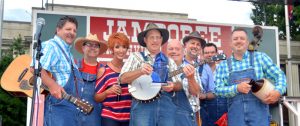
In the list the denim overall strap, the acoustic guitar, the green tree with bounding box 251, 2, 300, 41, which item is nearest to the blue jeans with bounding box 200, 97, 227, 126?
the denim overall strap

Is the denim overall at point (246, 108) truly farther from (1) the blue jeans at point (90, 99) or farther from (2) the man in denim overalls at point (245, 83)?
(1) the blue jeans at point (90, 99)

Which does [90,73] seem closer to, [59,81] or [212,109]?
[59,81]

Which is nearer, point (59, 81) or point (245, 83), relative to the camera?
point (59, 81)

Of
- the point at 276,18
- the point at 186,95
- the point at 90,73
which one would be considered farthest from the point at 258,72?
the point at 276,18

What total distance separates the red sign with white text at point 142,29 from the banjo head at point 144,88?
3404 millimetres

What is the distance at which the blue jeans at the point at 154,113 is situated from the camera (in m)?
4.11

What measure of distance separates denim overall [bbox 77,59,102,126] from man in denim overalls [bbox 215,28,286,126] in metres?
1.27

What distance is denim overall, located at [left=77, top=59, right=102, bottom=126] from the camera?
442cm

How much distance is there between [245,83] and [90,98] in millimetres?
1551

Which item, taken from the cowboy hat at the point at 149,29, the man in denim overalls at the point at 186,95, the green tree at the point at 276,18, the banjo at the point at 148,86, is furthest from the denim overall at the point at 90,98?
the green tree at the point at 276,18

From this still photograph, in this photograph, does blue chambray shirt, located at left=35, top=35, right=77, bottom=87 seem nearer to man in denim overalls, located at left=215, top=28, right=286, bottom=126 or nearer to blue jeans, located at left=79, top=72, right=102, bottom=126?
blue jeans, located at left=79, top=72, right=102, bottom=126

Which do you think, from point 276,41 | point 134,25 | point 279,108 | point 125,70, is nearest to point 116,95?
point 125,70

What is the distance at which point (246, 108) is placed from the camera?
437 centimetres

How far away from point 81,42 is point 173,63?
1129 mm
